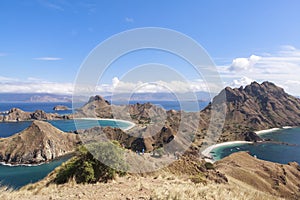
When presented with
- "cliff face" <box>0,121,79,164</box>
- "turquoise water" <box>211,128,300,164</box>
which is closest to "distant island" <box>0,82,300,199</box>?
"cliff face" <box>0,121,79,164</box>

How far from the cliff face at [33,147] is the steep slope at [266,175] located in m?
63.9

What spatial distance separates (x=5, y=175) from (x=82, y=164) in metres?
74.5

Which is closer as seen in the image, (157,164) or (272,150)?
(157,164)

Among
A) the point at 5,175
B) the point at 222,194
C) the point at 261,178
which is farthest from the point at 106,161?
the point at 5,175

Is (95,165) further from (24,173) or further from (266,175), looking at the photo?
(24,173)

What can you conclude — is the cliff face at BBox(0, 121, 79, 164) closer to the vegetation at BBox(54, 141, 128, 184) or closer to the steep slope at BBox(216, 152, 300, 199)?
the steep slope at BBox(216, 152, 300, 199)

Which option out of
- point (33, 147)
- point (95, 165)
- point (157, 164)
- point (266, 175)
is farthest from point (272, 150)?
point (95, 165)

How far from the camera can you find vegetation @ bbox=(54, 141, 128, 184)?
51.5 feet

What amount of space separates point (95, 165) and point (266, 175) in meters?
57.7

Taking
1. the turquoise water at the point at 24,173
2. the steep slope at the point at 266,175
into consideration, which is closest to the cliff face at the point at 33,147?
the turquoise water at the point at 24,173

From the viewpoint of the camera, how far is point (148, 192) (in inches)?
447

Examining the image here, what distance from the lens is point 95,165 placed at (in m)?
16.5

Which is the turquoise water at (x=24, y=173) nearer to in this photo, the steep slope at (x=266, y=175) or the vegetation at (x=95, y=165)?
the steep slope at (x=266, y=175)

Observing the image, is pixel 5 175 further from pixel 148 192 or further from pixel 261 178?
pixel 148 192
